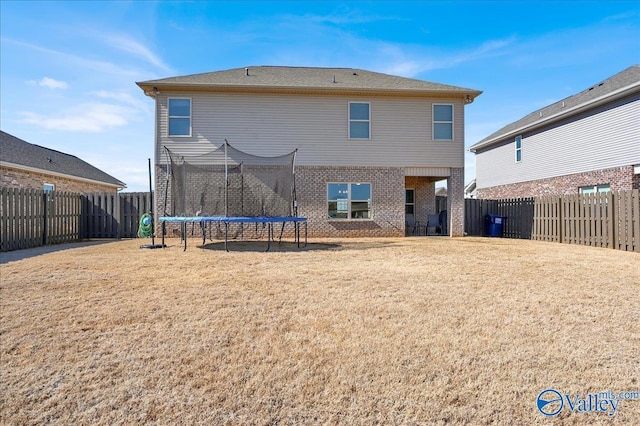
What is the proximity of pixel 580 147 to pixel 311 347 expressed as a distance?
56.3 ft

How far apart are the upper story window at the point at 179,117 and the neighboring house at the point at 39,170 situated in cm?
702

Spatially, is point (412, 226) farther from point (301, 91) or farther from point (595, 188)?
point (301, 91)

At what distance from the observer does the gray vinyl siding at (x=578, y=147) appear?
12797 mm

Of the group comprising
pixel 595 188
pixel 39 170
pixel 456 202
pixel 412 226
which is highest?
pixel 39 170

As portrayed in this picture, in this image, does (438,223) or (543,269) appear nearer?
(543,269)

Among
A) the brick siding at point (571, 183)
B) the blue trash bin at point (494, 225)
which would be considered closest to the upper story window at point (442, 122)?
the blue trash bin at point (494, 225)

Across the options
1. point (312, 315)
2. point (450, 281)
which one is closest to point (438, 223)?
point (450, 281)

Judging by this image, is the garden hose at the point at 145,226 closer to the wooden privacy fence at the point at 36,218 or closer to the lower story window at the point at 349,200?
the wooden privacy fence at the point at 36,218

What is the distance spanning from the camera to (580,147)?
49.4 feet

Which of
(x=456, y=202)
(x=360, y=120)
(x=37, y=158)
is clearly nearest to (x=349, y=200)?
(x=360, y=120)

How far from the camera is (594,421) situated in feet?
7.07

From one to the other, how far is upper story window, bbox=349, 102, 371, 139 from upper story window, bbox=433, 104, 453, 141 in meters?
2.56

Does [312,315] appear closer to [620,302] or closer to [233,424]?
[233,424]

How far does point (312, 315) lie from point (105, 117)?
13290 mm
